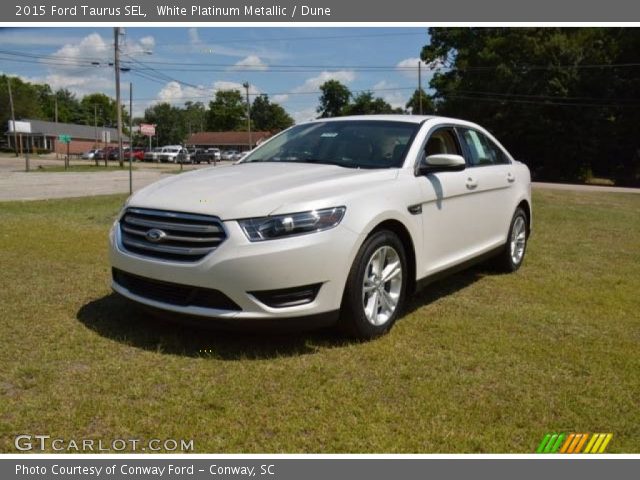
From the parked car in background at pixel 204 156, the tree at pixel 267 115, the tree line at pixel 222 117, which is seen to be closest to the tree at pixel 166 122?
the tree line at pixel 222 117

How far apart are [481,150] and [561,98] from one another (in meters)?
35.3

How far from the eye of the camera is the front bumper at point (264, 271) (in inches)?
137

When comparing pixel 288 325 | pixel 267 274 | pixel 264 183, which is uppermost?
pixel 264 183

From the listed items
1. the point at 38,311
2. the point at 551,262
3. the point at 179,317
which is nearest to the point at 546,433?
the point at 179,317

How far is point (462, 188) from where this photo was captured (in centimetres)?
502

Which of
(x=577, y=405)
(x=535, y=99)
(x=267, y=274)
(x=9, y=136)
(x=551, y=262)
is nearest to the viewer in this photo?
(x=577, y=405)

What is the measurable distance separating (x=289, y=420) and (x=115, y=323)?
1.93 metres

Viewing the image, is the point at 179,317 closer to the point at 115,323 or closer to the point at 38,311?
the point at 115,323

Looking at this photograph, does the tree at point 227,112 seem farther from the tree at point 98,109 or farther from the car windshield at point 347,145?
the car windshield at point 347,145

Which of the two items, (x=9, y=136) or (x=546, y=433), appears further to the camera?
(x=9, y=136)

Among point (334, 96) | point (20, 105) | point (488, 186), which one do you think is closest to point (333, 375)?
point (488, 186)

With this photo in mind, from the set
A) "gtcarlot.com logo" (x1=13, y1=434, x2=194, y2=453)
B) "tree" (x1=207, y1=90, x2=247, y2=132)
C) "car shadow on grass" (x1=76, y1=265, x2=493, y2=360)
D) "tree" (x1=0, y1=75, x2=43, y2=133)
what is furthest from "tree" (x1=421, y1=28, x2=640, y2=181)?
"tree" (x1=207, y1=90, x2=247, y2=132)

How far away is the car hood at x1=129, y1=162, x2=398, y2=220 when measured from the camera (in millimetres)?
3576

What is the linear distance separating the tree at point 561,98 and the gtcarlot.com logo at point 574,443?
125ft
